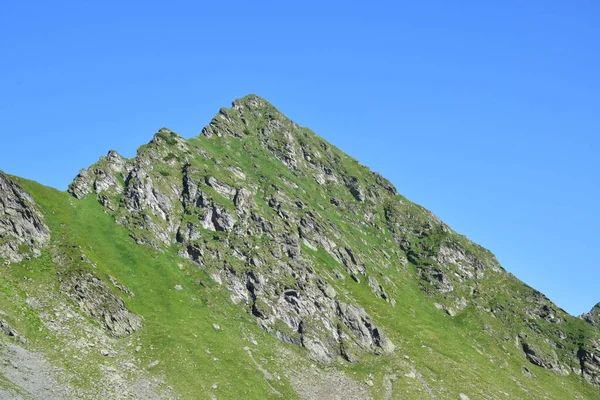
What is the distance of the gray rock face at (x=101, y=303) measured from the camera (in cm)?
8644

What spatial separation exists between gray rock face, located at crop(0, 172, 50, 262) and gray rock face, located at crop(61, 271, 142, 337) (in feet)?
37.1

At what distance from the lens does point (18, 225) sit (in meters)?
93.5

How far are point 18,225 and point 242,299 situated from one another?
49.9 meters

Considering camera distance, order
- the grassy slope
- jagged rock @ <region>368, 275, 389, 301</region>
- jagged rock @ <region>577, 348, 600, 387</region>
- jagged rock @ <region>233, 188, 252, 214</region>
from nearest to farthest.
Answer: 1. the grassy slope
2. jagged rock @ <region>577, 348, 600, 387</region>
3. jagged rock @ <region>233, 188, 252, 214</region>
4. jagged rock @ <region>368, 275, 389, 301</region>

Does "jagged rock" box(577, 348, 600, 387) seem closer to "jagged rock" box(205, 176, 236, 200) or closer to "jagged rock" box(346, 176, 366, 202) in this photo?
"jagged rock" box(346, 176, 366, 202)

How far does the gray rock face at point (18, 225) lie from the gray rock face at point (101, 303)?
37.1 feet

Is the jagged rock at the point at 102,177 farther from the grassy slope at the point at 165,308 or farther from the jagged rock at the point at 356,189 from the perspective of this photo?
the jagged rock at the point at 356,189

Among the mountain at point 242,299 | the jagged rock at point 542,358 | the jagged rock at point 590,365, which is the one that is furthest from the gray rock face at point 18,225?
the jagged rock at point 590,365

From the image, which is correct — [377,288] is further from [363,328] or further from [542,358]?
[542,358]

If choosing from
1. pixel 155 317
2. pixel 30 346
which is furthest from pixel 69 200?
pixel 30 346

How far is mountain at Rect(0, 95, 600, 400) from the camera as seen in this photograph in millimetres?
79812

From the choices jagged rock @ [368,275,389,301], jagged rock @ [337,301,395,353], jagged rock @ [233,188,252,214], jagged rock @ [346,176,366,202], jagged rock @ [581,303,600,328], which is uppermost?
jagged rock @ [346,176,366,202]

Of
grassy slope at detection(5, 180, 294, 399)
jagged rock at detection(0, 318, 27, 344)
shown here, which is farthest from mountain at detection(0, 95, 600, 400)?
grassy slope at detection(5, 180, 294, 399)

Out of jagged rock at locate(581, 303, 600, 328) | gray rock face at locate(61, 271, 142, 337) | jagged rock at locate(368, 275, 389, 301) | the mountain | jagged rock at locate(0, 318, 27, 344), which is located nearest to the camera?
jagged rock at locate(0, 318, 27, 344)
